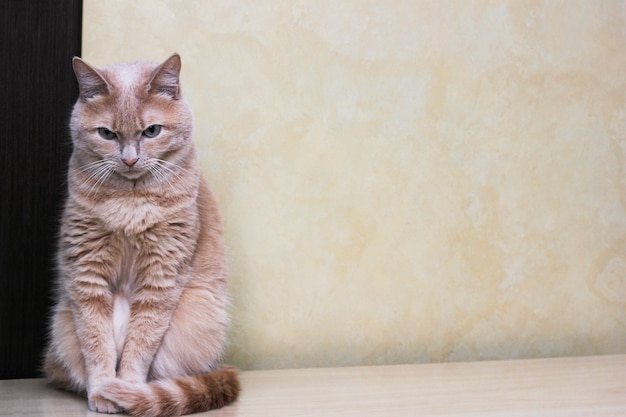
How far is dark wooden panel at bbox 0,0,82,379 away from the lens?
1427 mm

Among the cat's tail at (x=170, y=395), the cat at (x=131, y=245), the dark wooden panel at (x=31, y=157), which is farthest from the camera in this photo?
the dark wooden panel at (x=31, y=157)

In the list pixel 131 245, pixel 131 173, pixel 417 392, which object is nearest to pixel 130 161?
pixel 131 173

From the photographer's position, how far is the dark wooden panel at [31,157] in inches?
56.2

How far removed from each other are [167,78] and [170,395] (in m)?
0.54

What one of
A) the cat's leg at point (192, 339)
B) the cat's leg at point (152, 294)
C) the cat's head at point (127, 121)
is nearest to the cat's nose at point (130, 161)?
the cat's head at point (127, 121)

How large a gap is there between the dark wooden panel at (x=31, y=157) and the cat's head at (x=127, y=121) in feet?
0.79

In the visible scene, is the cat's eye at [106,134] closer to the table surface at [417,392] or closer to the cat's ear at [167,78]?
the cat's ear at [167,78]

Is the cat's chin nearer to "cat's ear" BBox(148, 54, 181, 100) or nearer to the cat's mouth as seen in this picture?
the cat's mouth

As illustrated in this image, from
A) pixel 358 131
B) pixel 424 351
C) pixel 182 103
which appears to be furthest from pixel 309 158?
pixel 424 351

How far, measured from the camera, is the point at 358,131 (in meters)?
1.69

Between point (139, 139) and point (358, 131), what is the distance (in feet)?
2.07

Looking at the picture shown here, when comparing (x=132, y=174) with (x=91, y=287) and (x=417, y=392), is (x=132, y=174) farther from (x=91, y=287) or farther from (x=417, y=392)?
(x=417, y=392)

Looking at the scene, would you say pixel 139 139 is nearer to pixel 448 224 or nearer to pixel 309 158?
pixel 309 158

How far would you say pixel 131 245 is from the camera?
4.05 ft
